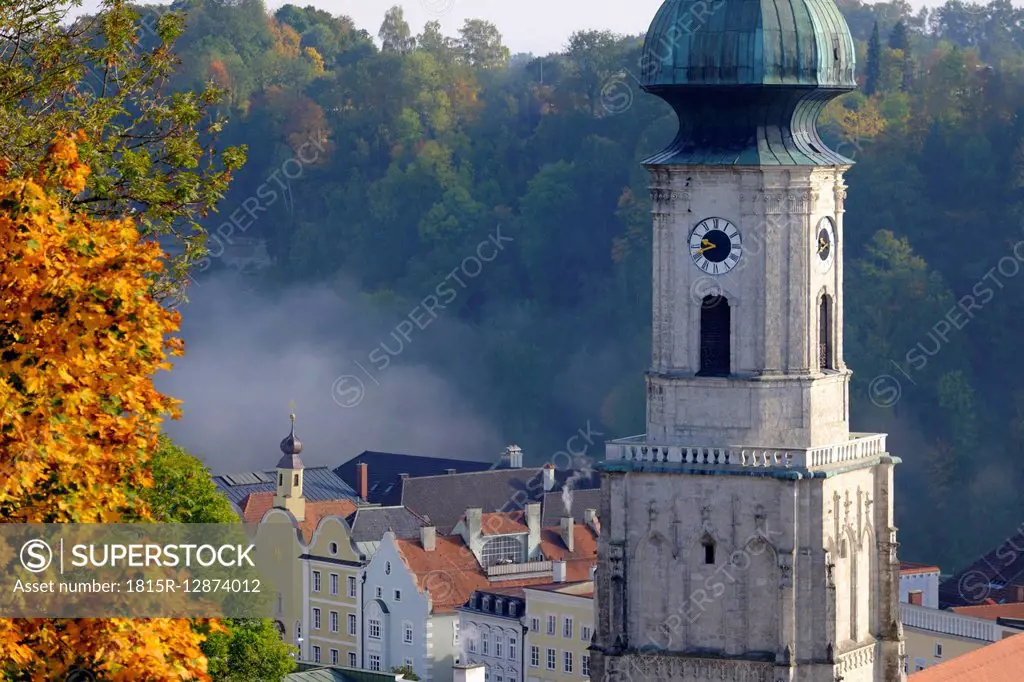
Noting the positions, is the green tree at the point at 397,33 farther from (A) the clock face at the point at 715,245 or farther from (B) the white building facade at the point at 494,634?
(A) the clock face at the point at 715,245

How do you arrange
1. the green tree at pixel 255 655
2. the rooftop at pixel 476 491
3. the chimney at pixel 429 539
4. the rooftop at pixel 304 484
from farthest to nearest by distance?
the rooftop at pixel 304 484, the rooftop at pixel 476 491, the chimney at pixel 429 539, the green tree at pixel 255 655

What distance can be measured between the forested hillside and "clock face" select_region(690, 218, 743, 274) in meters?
49.3

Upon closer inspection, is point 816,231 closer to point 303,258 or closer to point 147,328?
point 147,328

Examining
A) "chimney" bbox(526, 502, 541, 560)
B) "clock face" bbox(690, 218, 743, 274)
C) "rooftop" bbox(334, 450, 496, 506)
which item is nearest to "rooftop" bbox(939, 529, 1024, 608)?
"chimney" bbox(526, 502, 541, 560)

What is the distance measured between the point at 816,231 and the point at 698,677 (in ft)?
23.5

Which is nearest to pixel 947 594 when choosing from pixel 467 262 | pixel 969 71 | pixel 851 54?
pixel 851 54

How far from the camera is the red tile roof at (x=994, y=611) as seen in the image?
265 feet

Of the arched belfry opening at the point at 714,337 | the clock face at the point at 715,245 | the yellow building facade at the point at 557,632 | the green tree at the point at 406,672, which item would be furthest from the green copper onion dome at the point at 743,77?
the green tree at the point at 406,672

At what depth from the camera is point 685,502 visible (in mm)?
55125

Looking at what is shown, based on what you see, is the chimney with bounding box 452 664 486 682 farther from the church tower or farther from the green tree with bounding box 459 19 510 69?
the green tree with bounding box 459 19 510 69

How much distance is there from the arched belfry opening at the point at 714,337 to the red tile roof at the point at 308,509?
48.8m

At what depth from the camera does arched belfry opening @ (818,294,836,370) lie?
2229 inches

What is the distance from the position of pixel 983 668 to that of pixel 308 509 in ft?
154

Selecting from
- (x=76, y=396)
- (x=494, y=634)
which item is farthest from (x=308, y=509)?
(x=76, y=396)
